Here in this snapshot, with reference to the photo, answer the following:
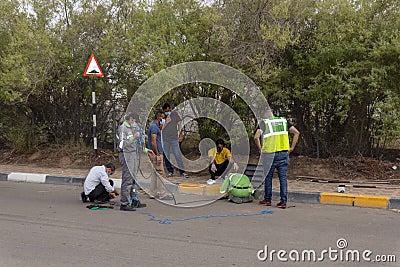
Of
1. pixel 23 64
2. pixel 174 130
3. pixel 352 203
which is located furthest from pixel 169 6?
pixel 352 203

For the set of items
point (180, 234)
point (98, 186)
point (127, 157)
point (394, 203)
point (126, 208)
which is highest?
point (127, 157)

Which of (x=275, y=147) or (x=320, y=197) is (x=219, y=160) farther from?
(x=320, y=197)

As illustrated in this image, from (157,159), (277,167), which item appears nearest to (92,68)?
(157,159)

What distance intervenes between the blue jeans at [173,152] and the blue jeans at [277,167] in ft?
9.39

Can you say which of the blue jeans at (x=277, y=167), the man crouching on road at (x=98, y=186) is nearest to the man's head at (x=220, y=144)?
the blue jeans at (x=277, y=167)

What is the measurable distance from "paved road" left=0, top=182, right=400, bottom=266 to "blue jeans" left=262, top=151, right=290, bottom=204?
38cm

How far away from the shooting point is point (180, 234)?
21.8 ft

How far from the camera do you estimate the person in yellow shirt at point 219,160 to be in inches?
410

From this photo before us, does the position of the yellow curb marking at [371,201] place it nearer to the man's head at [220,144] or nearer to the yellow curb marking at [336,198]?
the yellow curb marking at [336,198]

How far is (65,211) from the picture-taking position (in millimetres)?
8195

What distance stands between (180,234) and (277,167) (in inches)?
108

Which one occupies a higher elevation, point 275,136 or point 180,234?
point 275,136

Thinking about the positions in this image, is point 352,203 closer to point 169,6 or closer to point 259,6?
point 259,6

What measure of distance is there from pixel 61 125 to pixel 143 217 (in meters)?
7.86
